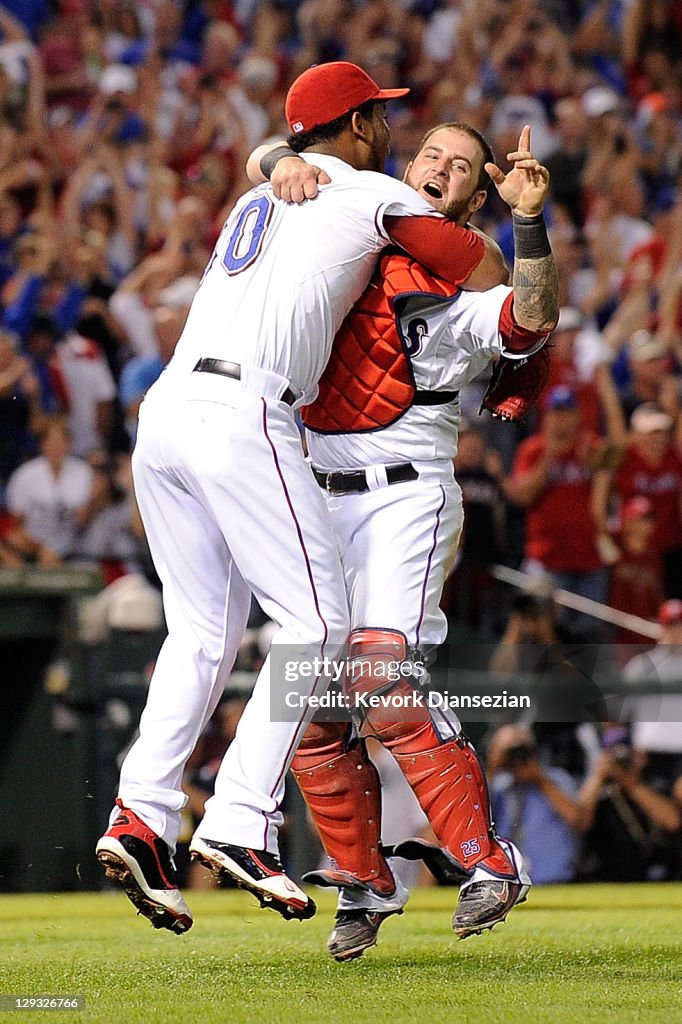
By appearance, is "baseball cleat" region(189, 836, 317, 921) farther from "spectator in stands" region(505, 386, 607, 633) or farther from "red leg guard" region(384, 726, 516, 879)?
"spectator in stands" region(505, 386, 607, 633)

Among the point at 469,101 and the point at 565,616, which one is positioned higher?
the point at 469,101

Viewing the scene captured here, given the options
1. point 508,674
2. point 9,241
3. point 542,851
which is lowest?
point 542,851

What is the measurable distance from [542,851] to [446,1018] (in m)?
4.57

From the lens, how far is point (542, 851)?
26.6ft

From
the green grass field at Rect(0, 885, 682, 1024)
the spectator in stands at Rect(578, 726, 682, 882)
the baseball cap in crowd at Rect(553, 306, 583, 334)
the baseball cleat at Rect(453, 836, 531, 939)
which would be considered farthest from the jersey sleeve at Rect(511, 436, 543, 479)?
the baseball cleat at Rect(453, 836, 531, 939)

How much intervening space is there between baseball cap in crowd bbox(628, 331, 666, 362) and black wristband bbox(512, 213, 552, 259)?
622 cm

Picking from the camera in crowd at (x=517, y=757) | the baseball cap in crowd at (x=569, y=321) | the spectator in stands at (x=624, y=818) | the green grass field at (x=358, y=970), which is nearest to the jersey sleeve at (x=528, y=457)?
the baseball cap in crowd at (x=569, y=321)

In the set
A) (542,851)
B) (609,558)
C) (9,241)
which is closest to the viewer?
(542,851)

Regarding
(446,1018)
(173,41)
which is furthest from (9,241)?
(446,1018)

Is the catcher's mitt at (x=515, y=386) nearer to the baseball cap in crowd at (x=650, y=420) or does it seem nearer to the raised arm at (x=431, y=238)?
the raised arm at (x=431, y=238)

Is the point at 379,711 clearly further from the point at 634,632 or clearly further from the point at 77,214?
the point at 77,214

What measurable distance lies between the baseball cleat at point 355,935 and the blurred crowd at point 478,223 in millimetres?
3017

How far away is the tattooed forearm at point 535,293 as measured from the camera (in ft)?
14.8

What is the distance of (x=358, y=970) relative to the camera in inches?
181
